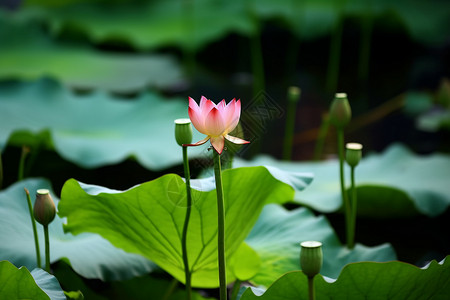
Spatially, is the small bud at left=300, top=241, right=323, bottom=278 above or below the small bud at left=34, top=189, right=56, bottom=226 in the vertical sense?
below

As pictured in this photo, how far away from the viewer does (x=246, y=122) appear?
112 cm

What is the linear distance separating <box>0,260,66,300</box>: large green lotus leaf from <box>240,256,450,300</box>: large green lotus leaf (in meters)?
0.31

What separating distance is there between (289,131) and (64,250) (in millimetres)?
1505

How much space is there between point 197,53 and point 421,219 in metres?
Answer: 2.44

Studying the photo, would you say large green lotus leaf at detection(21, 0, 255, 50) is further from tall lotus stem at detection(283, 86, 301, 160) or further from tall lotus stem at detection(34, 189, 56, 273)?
tall lotus stem at detection(34, 189, 56, 273)

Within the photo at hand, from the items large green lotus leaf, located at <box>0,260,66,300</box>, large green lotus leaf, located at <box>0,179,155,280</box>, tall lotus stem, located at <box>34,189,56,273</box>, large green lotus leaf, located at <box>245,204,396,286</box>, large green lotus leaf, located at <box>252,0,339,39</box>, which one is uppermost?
large green lotus leaf, located at <box>252,0,339,39</box>

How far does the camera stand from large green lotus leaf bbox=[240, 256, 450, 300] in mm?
933

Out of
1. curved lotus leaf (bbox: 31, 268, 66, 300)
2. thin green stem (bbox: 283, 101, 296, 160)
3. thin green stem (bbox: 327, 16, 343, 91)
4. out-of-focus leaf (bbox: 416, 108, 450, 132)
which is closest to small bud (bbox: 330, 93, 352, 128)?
curved lotus leaf (bbox: 31, 268, 66, 300)

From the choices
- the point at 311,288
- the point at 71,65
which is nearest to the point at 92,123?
→ the point at 71,65

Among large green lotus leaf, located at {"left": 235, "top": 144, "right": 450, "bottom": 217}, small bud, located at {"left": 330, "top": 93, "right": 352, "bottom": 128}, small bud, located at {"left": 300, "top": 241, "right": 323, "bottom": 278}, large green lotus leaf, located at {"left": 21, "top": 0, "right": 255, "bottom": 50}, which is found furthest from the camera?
large green lotus leaf, located at {"left": 21, "top": 0, "right": 255, "bottom": 50}

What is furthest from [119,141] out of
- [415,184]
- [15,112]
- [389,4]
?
[389,4]

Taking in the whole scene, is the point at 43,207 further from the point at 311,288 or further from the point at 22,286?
the point at 311,288

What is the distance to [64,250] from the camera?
121 cm

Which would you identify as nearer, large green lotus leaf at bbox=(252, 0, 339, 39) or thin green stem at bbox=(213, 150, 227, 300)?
thin green stem at bbox=(213, 150, 227, 300)
